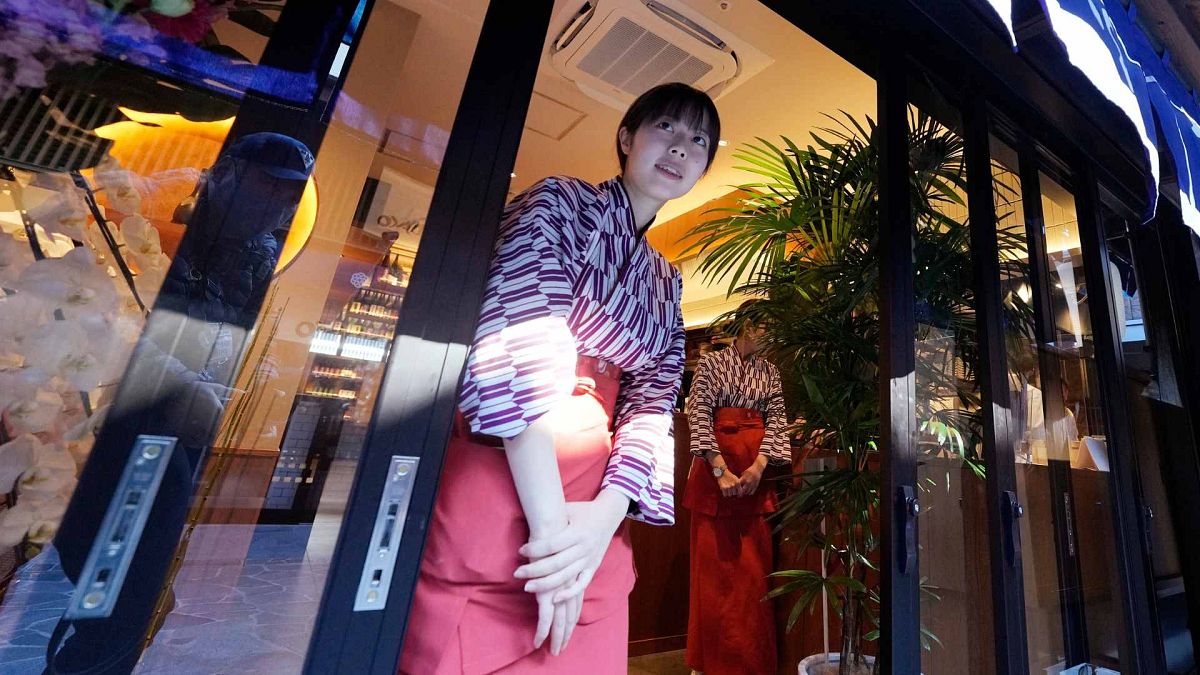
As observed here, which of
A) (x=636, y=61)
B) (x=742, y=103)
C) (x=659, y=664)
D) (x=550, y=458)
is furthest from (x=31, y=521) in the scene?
(x=742, y=103)

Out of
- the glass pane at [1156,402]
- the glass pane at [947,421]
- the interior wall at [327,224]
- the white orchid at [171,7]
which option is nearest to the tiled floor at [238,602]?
the interior wall at [327,224]

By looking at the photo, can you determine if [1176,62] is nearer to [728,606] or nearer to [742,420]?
[742,420]

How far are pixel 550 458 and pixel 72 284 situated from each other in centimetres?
53

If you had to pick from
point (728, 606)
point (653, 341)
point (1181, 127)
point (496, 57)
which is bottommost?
point (728, 606)

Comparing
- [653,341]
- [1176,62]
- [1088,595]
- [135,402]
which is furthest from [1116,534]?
[135,402]

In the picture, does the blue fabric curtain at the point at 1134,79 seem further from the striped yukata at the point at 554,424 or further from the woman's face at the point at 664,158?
the striped yukata at the point at 554,424

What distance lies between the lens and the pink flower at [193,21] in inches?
21.4

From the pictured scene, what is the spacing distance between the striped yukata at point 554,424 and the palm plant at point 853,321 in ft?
2.73

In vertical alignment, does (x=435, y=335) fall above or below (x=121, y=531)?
above

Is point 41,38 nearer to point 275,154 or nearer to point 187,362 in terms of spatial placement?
point 275,154

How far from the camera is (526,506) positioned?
2.13 ft

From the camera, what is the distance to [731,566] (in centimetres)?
208

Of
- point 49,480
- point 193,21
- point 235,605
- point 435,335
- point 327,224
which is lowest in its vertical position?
point 235,605

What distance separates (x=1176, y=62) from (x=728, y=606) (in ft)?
9.53
